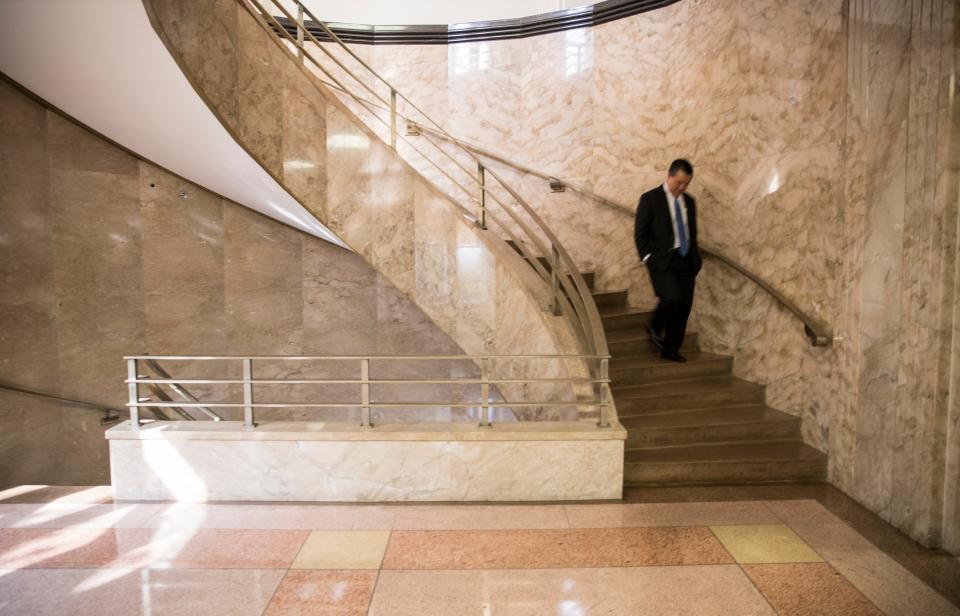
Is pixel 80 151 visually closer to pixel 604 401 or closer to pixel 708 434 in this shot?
pixel 604 401

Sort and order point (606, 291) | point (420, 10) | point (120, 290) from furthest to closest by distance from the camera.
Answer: point (420, 10)
point (120, 290)
point (606, 291)

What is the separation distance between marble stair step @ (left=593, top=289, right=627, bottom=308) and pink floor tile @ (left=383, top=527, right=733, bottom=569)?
246 centimetres

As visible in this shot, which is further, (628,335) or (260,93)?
(628,335)

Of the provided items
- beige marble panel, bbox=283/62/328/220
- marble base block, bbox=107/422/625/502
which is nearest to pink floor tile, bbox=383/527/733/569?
marble base block, bbox=107/422/625/502

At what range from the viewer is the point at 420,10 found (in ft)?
22.5

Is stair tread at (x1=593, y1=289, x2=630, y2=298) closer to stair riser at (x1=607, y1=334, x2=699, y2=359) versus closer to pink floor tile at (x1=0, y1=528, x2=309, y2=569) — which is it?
stair riser at (x1=607, y1=334, x2=699, y2=359)

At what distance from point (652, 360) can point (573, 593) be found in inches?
98.8

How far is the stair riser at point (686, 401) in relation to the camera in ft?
14.2

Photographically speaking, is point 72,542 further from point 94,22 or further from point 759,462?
point 759,462

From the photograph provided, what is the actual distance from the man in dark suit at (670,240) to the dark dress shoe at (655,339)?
368 mm

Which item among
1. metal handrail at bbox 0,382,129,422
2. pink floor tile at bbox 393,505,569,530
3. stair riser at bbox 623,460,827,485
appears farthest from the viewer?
metal handrail at bbox 0,382,129,422

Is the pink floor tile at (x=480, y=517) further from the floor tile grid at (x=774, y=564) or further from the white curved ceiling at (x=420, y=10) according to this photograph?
the white curved ceiling at (x=420, y=10)

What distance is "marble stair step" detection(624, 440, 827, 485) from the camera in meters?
3.94

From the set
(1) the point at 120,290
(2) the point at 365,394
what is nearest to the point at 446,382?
(2) the point at 365,394
